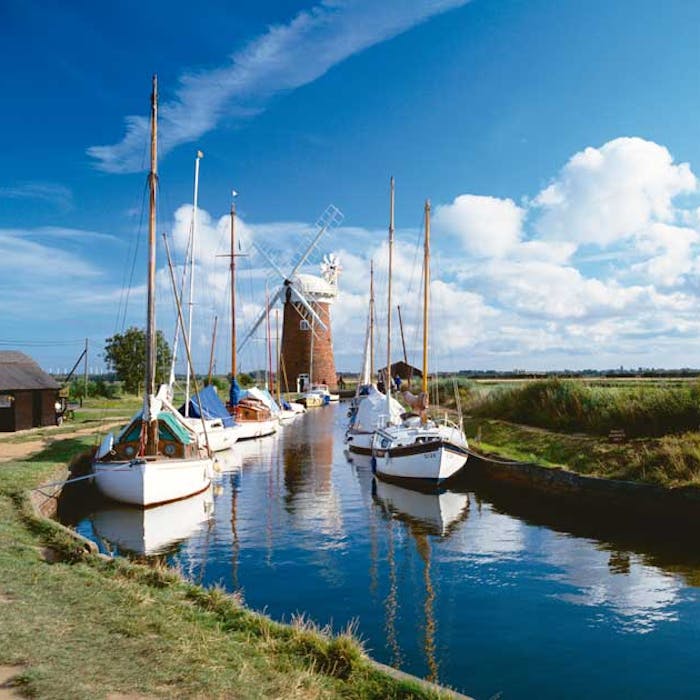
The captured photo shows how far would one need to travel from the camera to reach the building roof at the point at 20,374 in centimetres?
3036

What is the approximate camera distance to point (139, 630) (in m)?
7.25

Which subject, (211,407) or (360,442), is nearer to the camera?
(211,407)

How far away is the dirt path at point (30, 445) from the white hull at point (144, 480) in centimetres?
463

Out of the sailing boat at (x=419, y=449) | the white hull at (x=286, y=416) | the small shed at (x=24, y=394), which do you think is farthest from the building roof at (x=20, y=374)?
the white hull at (x=286, y=416)

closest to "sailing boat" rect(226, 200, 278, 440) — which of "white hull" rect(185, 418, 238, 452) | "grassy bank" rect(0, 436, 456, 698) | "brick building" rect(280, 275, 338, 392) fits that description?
"white hull" rect(185, 418, 238, 452)

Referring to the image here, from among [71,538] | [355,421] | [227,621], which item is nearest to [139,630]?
[227,621]

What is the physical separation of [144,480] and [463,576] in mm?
9967

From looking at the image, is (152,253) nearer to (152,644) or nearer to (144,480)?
(144,480)

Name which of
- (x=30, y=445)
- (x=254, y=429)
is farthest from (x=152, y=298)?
(x=254, y=429)

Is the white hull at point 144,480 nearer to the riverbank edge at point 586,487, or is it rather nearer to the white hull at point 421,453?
the white hull at point 421,453

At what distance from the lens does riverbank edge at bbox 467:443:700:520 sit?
53.0ft

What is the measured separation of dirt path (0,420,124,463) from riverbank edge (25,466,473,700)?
142 inches

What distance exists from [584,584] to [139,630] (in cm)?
879

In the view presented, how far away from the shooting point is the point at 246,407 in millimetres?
41031
